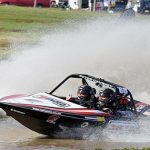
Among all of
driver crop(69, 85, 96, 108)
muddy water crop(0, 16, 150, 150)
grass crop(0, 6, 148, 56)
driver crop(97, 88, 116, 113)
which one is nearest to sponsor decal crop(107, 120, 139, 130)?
driver crop(97, 88, 116, 113)

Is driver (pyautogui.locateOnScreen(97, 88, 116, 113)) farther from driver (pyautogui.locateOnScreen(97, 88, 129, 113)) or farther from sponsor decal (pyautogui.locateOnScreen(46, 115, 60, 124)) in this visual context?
sponsor decal (pyautogui.locateOnScreen(46, 115, 60, 124))

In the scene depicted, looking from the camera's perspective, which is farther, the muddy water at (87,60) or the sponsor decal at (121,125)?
the muddy water at (87,60)

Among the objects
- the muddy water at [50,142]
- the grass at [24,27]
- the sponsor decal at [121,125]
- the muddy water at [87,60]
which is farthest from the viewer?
the grass at [24,27]

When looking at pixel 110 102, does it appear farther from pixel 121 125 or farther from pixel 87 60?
pixel 87 60

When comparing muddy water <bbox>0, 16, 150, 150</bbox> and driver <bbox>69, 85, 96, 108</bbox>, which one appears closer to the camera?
driver <bbox>69, 85, 96, 108</bbox>

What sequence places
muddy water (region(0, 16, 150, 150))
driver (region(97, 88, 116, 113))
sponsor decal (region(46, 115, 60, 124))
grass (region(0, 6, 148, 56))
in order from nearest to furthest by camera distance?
1. sponsor decal (region(46, 115, 60, 124))
2. driver (region(97, 88, 116, 113))
3. muddy water (region(0, 16, 150, 150))
4. grass (region(0, 6, 148, 56))

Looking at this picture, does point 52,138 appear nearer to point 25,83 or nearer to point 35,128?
point 35,128

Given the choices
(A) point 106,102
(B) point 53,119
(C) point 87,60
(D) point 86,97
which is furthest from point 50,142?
(C) point 87,60

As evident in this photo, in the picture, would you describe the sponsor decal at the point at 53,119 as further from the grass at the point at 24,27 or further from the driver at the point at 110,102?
the grass at the point at 24,27

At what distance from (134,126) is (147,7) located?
44.8 metres

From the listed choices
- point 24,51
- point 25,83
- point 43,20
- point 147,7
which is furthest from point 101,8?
point 25,83

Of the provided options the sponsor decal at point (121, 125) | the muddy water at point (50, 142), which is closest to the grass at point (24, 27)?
the muddy water at point (50, 142)

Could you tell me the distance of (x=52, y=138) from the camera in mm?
14781

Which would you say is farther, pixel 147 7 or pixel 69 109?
pixel 147 7
